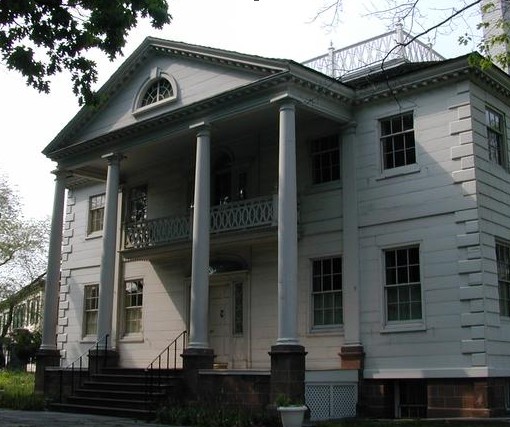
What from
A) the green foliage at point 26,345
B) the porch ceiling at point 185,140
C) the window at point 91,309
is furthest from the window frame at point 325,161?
the green foliage at point 26,345

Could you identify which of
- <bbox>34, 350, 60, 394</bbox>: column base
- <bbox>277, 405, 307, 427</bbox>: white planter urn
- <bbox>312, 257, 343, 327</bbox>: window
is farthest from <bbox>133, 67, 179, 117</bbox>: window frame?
<bbox>277, 405, 307, 427</bbox>: white planter urn

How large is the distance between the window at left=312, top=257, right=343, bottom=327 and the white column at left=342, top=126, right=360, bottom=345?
45 cm

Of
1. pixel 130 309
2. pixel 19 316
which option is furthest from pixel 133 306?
pixel 19 316

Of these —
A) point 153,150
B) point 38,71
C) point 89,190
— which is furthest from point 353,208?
point 89,190

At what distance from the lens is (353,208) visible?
1847 centimetres

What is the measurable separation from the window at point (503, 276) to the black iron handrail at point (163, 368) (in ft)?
27.3

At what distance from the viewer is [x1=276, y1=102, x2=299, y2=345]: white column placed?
622 inches

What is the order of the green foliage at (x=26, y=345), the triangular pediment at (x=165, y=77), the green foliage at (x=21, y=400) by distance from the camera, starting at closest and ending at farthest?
the triangular pediment at (x=165, y=77), the green foliage at (x=21, y=400), the green foliage at (x=26, y=345)

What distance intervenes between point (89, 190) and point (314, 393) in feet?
48.1

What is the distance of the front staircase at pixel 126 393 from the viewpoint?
56.8ft

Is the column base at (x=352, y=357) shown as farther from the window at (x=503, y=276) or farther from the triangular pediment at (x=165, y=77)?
the triangular pediment at (x=165, y=77)

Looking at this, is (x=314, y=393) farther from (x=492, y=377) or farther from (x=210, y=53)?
(x=210, y=53)

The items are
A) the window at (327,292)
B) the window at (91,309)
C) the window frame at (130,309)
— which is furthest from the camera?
the window at (91,309)

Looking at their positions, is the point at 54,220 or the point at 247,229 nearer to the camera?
the point at 247,229
